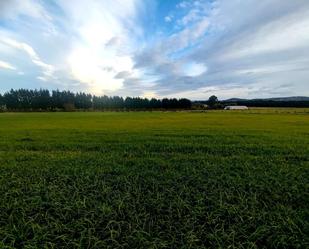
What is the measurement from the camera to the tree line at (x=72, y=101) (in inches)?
5507

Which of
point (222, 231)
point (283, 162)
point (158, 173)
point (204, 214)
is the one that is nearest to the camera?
point (222, 231)

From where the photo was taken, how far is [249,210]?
5512 millimetres

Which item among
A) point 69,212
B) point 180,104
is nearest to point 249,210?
point 69,212

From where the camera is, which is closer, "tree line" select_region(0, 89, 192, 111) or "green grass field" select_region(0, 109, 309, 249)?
"green grass field" select_region(0, 109, 309, 249)

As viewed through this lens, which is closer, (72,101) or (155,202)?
(155,202)

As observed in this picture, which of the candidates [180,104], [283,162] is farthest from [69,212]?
[180,104]

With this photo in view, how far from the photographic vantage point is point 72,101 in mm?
154375

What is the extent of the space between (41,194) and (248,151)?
967 centimetres

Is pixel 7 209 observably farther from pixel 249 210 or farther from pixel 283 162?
pixel 283 162

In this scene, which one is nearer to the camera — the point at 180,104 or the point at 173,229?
the point at 173,229

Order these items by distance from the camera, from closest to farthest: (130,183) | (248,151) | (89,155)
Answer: (130,183) → (89,155) → (248,151)

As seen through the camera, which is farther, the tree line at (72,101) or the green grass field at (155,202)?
the tree line at (72,101)

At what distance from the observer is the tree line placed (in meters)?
140

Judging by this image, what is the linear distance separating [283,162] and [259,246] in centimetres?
634
